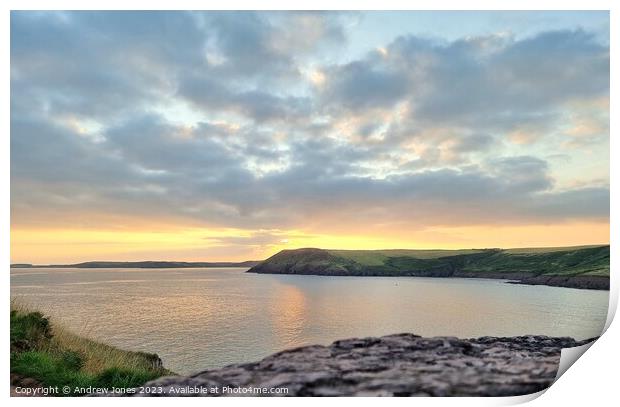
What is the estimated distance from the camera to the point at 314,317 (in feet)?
52.0

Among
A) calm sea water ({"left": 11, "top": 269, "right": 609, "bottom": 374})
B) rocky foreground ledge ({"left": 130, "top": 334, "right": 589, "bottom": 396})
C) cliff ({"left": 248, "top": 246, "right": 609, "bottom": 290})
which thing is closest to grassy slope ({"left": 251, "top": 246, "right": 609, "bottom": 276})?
cliff ({"left": 248, "top": 246, "right": 609, "bottom": 290})

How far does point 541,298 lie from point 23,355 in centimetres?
2059

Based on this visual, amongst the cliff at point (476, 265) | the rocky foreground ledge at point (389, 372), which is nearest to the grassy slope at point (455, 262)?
the cliff at point (476, 265)

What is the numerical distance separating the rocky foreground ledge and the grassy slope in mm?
7858

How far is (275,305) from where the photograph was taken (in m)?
20.7

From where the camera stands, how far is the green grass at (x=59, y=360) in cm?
636

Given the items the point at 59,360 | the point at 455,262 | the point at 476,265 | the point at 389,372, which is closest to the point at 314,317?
the point at 476,265

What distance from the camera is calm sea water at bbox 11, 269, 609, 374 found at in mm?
10781

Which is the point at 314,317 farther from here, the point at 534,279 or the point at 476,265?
the point at 534,279

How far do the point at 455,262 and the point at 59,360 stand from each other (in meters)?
24.1

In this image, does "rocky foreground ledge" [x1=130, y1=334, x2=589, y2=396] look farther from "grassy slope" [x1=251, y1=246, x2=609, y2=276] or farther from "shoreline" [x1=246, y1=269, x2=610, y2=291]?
"shoreline" [x1=246, y1=269, x2=610, y2=291]
